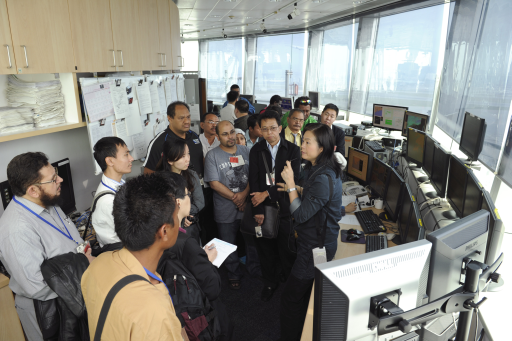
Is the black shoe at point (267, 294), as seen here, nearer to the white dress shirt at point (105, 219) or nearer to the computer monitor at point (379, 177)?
the computer monitor at point (379, 177)

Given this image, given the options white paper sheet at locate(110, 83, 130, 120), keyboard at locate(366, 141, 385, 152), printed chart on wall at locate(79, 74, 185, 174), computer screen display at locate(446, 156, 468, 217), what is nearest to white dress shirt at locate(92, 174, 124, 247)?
printed chart on wall at locate(79, 74, 185, 174)

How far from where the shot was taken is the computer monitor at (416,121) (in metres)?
4.14

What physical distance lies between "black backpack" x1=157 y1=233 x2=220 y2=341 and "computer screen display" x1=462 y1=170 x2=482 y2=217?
1.68 meters

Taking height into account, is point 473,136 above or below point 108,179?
above

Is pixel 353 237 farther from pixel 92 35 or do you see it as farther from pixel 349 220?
pixel 92 35

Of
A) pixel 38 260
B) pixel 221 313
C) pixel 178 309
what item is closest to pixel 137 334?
pixel 178 309

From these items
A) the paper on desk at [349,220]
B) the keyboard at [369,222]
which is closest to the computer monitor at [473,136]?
the keyboard at [369,222]

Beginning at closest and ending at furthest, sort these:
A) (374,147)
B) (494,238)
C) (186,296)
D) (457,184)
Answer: (186,296) → (494,238) → (457,184) → (374,147)

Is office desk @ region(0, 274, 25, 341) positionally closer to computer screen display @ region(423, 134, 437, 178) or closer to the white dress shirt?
the white dress shirt

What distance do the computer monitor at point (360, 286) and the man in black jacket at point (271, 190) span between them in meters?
1.62

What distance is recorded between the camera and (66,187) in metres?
2.60

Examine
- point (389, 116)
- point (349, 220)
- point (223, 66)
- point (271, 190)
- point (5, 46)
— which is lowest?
point (349, 220)

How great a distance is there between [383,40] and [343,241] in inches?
211

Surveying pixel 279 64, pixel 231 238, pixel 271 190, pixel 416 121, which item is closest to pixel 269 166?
pixel 271 190
